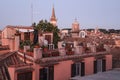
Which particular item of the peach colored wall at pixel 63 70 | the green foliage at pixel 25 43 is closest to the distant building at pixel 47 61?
the peach colored wall at pixel 63 70

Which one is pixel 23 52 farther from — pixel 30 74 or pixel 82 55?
pixel 82 55

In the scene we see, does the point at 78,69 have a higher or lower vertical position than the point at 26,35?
lower

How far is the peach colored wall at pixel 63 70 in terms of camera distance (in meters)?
22.1

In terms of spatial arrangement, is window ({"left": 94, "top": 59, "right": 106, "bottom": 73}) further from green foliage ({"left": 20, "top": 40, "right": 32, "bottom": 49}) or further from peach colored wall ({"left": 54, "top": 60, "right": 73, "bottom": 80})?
green foliage ({"left": 20, "top": 40, "right": 32, "bottom": 49})

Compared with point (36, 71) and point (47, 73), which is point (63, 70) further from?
point (36, 71)

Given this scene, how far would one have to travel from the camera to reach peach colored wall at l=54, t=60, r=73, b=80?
72.5 feet

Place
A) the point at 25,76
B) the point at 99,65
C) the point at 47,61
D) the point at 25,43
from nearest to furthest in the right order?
the point at 25,76
the point at 47,61
the point at 25,43
the point at 99,65

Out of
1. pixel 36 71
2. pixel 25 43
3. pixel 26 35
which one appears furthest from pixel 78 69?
pixel 26 35

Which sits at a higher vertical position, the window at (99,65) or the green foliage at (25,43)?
the green foliage at (25,43)

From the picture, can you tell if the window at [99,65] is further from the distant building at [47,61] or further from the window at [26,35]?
the window at [26,35]

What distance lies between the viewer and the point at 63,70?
74.8 feet

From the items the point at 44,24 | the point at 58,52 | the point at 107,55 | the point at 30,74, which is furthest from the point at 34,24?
the point at 30,74

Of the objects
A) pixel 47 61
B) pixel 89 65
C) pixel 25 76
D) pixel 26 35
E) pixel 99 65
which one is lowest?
pixel 99 65

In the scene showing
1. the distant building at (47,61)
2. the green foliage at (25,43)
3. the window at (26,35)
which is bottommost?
the distant building at (47,61)
